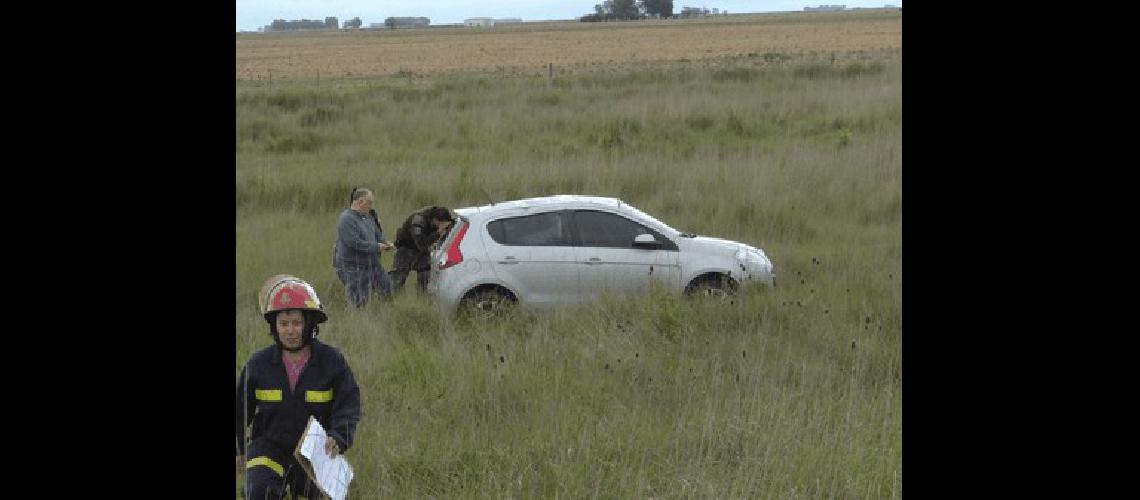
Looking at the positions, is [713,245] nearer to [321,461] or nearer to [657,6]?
[321,461]

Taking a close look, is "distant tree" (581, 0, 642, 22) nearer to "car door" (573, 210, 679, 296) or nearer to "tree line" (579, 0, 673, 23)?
"tree line" (579, 0, 673, 23)

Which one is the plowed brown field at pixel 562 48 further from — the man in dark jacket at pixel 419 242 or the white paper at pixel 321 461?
the white paper at pixel 321 461

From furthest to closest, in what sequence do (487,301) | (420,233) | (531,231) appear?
(420,233) → (531,231) → (487,301)

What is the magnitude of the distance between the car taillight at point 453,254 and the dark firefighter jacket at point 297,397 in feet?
20.7

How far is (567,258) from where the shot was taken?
11242 millimetres

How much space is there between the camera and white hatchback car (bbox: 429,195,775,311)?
11.1m

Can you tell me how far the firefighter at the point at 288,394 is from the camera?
4.65 metres

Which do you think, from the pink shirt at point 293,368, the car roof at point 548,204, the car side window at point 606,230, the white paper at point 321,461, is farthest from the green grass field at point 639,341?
the pink shirt at point 293,368

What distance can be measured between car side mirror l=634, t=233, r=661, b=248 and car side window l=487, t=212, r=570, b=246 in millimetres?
700

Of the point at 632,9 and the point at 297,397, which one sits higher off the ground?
the point at 632,9

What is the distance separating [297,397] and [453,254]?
641cm

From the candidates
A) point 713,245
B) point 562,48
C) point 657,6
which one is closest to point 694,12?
point 657,6
